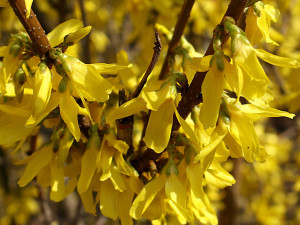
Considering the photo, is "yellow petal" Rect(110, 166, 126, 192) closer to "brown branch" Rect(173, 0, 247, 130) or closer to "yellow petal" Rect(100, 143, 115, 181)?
"yellow petal" Rect(100, 143, 115, 181)

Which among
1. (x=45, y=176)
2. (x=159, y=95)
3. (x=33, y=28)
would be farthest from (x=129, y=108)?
(x=45, y=176)

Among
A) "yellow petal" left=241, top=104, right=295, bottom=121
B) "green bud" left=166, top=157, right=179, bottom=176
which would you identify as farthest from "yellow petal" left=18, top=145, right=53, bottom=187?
"yellow petal" left=241, top=104, right=295, bottom=121

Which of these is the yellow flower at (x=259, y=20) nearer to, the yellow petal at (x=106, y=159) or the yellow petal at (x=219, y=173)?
the yellow petal at (x=219, y=173)

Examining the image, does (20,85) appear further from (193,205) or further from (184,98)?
(193,205)

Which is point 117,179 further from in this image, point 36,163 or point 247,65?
point 247,65

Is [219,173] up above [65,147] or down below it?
below
